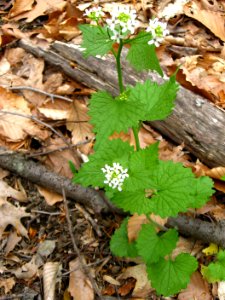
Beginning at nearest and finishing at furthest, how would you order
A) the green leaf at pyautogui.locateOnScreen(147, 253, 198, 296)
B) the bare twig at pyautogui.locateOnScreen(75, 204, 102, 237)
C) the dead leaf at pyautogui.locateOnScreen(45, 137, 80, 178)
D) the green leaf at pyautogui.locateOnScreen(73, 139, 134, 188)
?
1. the green leaf at pyautogui.locateOnScreen(73, 139, 134, 188)
2. the green leaf at pyautogui.locateOnScreen(147, 253, 198, 296)
3. the bare twig at pyautogui.locateOnScreen(75, 204, 102, 237)
4. the dead leaf at pyautogui.locateOnScreen(45, 137, 80, 178)

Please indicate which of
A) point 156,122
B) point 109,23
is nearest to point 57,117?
point 156,122

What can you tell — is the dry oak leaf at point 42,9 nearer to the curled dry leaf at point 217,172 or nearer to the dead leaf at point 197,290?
the curled dry leaf at point 217,172

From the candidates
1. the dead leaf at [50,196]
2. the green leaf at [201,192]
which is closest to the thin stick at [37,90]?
the dead leaf at [50,196]

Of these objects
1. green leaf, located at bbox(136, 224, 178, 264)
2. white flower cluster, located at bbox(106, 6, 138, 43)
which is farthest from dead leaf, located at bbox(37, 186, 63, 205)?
white flower cluster, located at bbox(106, 6, 138, 43)

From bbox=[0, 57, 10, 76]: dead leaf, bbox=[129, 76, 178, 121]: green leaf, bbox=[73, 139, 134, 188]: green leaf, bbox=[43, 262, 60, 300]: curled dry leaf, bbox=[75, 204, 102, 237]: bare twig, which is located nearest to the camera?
bbox=[129, 76, 178, 121]: green leaf

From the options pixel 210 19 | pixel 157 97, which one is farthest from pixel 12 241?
pixel 210 19

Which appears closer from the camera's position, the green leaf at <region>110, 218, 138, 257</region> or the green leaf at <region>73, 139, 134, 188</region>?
the green leaf at <region>73, 139, 134, 188</region>

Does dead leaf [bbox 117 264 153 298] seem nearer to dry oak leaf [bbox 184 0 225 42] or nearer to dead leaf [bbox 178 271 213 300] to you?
dead leaf [bbox 178 271 213 300]
